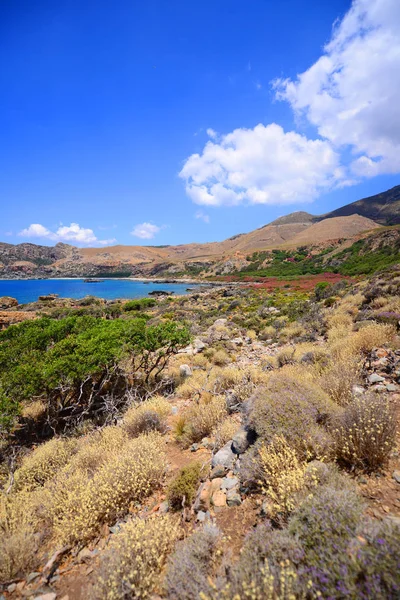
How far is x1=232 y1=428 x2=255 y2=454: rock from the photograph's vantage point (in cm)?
433

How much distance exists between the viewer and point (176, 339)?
972 centimetres

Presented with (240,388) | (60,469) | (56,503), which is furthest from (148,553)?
(240,388)

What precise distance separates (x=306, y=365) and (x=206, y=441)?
3.66 meters

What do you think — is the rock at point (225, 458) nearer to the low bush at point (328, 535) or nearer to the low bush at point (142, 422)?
the low bush at point (328, 535)

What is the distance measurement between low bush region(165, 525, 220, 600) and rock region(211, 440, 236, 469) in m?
1.37

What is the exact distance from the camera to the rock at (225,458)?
4.25 metres

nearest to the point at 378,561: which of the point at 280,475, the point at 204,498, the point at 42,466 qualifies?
the point at 280,475

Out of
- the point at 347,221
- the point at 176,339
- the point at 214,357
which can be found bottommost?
the point at 214,357

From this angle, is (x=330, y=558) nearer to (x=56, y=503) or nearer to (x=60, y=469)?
(x=56, y=503)

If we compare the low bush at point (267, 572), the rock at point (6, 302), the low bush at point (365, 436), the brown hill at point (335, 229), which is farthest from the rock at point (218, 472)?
the brown hill at point (335, 229)

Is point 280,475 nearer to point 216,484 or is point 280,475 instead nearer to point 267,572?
point 216,484

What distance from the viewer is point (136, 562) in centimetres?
268

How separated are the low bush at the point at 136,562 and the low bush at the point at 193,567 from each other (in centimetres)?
18

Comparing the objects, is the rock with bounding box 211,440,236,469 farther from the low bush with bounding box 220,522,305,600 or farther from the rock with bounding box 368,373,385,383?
the rock with bounding box 368,373,385,383
